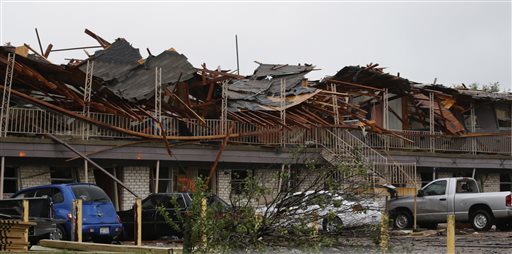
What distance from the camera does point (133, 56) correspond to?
31.1 m

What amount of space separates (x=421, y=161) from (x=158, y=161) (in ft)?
39.7

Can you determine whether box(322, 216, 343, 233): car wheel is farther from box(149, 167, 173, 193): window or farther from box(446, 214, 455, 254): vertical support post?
box(149, 167, 173, 193): window

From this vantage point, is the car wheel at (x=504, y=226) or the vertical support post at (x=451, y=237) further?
the car wheel at (x=504, y=226)

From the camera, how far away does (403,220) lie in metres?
29.3

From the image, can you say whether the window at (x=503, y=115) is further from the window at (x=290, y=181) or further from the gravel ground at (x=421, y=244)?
the window at (x=290, y=181)

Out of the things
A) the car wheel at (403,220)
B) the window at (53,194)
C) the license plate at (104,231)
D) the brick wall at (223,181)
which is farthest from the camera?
the brick wall at (223,181)

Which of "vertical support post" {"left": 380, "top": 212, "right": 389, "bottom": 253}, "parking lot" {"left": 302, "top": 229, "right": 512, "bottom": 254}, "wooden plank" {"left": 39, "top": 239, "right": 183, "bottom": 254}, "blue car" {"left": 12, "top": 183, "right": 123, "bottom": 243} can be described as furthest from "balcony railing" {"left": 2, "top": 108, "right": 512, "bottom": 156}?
"vertical support post" {"left": 380, "top": 212, "right": 389, "bottom": 253}

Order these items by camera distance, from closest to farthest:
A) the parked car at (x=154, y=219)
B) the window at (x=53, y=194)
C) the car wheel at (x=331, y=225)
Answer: the car wheel at (x=331, y=225) → the window at (x=53, y=194) → the parked car at (x=154, y=219)

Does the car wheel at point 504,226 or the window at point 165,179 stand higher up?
the window at point 165,179

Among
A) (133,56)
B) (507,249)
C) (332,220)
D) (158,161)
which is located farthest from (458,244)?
(133,56)

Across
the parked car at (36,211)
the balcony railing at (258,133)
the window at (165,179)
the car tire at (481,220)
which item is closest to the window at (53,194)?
the parked car at (36,211)

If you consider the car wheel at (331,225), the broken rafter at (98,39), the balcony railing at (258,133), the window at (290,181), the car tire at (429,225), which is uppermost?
the broken rafter at (98,39)

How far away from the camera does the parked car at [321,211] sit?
458 inches

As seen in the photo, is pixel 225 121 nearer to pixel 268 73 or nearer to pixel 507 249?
pixel 268 73
